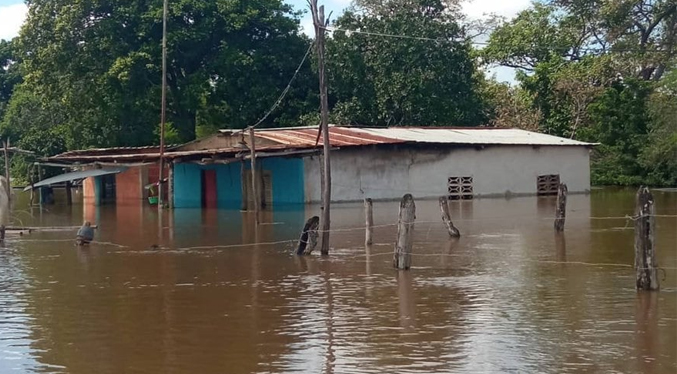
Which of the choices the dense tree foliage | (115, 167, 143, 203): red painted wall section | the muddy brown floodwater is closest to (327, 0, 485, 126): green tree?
the dense tree foliage

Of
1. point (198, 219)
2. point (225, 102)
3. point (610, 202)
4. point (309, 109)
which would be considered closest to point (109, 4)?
point (225, 102)

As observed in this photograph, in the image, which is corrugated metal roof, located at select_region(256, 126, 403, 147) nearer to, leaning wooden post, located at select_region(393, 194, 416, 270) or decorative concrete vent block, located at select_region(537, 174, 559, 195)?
decorative concrete vent block, located at select_region(537, 174, 559, 195)

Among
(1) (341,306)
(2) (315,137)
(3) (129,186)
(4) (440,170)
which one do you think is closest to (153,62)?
(3) (129,186)

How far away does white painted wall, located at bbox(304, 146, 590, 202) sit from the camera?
33094 millimetres

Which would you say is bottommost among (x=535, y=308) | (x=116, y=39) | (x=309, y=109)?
(x=535, y=308)

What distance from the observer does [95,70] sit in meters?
43.5

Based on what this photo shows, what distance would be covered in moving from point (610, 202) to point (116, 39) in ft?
80.8

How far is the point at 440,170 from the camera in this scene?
35125 millimetres

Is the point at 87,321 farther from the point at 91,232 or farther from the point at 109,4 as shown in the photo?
the point at 109,4

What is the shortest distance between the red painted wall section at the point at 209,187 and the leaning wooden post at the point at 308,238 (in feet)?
66.3

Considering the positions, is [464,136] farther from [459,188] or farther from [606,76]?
[606,76]

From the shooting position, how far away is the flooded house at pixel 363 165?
108 feet

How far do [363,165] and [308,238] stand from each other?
1709 cm

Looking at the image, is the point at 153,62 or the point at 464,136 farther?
the point at 153,62
